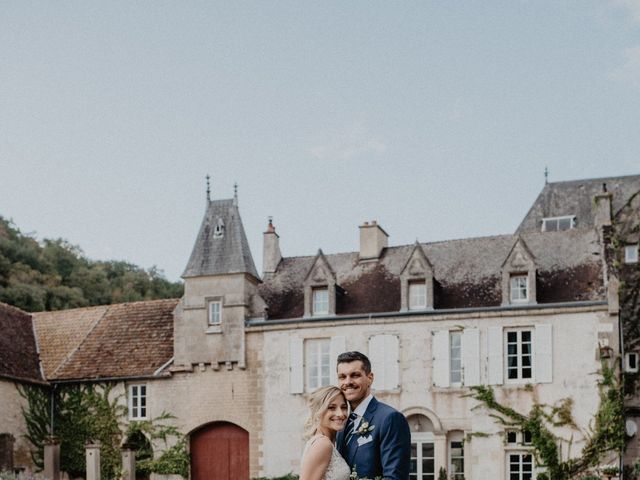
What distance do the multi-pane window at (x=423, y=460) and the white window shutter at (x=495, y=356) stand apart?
2.49 m

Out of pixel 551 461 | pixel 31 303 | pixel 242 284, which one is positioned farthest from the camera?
pixel 31 303

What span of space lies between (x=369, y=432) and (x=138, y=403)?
2555 cm

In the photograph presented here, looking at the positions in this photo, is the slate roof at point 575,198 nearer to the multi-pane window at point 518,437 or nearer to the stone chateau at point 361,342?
the stone chateau at point 361,342

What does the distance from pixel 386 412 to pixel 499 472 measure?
2203 centimetres

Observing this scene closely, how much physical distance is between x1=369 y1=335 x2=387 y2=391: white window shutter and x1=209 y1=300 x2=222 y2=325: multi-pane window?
4.77 m

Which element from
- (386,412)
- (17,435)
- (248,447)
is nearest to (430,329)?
(248,447)

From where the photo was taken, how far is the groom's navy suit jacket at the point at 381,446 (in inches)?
243

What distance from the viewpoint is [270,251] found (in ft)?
107

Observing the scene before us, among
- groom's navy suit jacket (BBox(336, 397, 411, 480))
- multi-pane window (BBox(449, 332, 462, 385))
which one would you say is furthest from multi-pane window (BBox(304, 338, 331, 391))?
groom's navy suit jacket (BBox(336, 397, 411, 480))

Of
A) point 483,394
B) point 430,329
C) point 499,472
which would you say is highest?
point 430,329

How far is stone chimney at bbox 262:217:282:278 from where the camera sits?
32.4 m

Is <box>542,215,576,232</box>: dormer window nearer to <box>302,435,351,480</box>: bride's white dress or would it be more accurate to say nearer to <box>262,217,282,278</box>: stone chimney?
<box>262,217,282,278</box>: stone chimney

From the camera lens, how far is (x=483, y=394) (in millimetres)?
27594

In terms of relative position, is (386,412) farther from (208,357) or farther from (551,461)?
(208,357)
